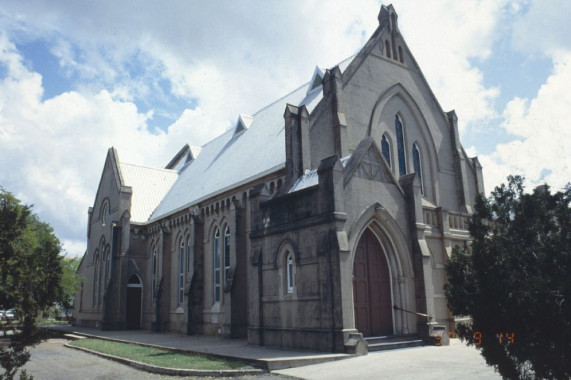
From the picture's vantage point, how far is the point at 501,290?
762 centimetres

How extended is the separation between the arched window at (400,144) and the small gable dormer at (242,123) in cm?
1224

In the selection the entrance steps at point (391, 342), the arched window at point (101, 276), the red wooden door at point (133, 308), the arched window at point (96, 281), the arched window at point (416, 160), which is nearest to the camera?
the entrance steps at point (391, 342)

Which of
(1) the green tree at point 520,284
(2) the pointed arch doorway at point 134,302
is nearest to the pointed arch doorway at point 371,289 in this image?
(1) the green tree at point 520,284

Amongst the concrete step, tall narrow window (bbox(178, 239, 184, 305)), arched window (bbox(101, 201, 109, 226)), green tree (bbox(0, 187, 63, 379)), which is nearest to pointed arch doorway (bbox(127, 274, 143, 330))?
the concrete step

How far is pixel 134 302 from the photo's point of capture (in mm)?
35250

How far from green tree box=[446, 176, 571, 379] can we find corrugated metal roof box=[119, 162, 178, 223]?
3133 cm

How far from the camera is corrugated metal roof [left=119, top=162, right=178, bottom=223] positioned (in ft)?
121

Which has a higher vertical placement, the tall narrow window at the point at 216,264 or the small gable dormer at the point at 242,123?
the small gable dormer at the point at 242,123

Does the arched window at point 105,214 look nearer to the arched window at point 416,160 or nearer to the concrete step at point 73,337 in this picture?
the concrete step at point 73,337

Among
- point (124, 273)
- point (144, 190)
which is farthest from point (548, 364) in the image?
point (144, 190)

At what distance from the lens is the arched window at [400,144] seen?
25047 mm

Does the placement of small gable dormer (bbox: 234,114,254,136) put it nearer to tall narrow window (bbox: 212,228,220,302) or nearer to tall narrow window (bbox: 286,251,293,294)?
tall narrow window (bbox: 212,228,220,302)

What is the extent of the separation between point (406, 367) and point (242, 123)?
25.0 meters

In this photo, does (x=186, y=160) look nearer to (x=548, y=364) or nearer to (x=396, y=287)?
(x=396, y=287)
